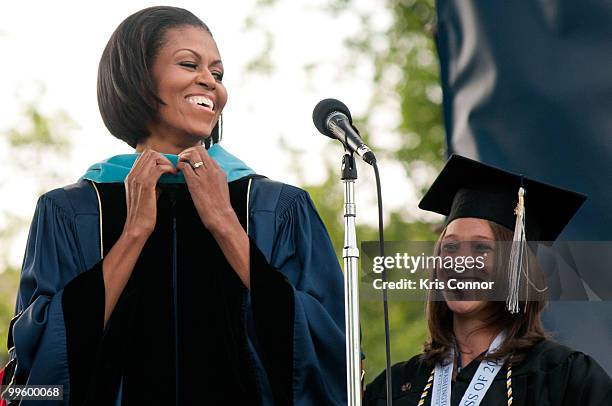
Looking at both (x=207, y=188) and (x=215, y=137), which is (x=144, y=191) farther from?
(x=215, y=137)

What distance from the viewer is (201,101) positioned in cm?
410

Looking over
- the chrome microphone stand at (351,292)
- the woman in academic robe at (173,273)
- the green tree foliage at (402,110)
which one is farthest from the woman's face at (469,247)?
the green tree foliage at (402,110)

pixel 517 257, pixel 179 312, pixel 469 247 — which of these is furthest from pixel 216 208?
pixel 517 257

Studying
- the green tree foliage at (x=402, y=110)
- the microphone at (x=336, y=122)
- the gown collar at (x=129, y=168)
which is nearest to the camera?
the microphone at (x=336, y=122)

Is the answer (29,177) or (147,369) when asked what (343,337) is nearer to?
(147,369)

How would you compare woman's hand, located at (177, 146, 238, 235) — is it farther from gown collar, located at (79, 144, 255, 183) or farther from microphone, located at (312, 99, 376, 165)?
microphone, located at (312, 99, 376, 165)

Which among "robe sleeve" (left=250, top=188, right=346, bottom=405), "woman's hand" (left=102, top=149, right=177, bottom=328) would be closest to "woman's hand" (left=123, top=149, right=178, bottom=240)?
"woman's hand" (left=102, top=149, right=177, bottom=328)

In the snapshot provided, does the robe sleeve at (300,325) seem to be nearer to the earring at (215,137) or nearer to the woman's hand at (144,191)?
the woman's hand at (144,191)

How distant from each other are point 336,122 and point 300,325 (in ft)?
2.16

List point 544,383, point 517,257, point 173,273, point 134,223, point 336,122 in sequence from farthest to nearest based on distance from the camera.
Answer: point 517,257
point 544,383
point 173,273
point 134,223
point 336,122

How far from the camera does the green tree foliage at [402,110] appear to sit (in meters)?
12.0

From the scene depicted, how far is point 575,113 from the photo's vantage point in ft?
17.9

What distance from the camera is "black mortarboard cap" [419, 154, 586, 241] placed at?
4715 mm

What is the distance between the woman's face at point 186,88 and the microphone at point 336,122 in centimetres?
49
